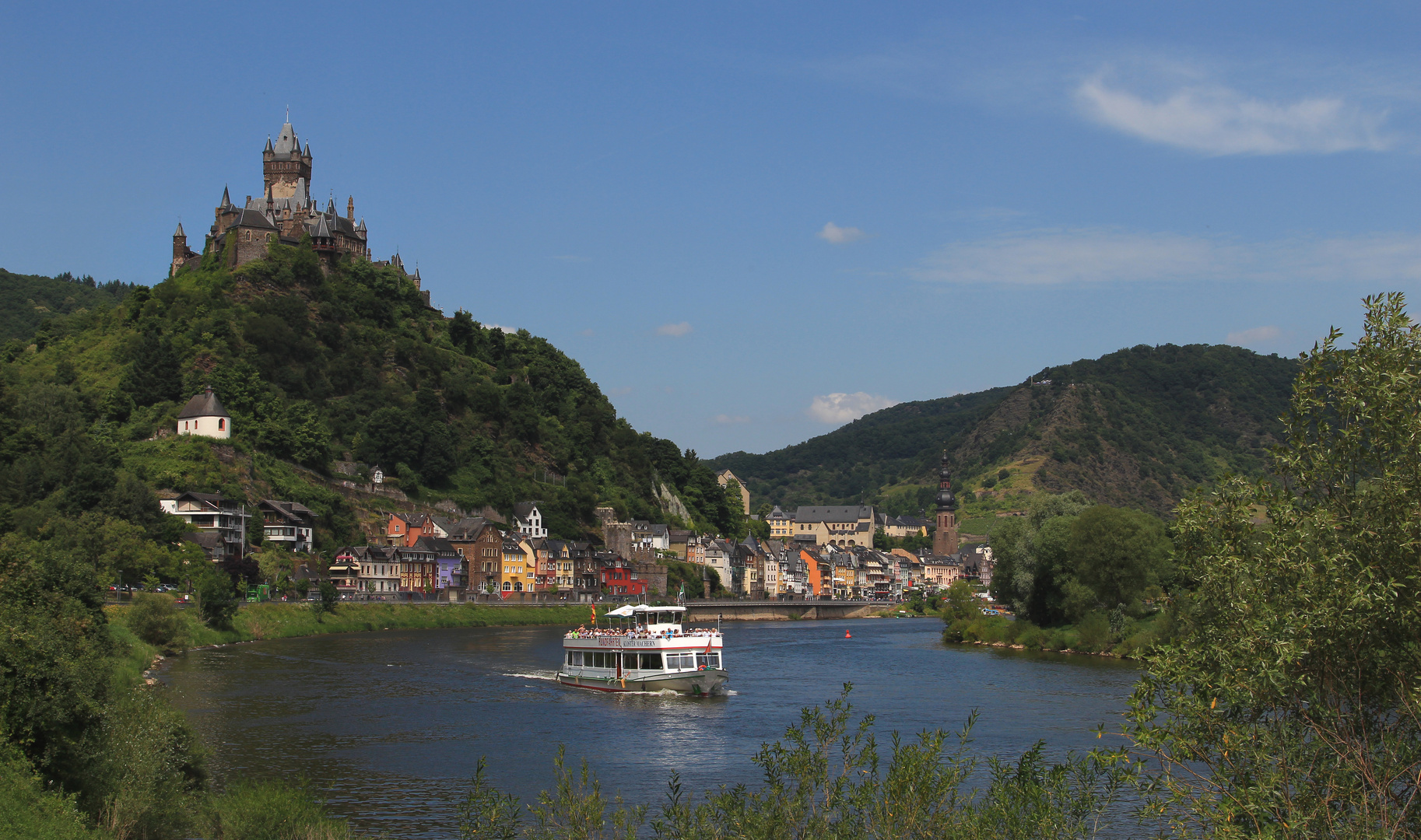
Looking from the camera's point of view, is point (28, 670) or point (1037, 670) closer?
point (28, 670)

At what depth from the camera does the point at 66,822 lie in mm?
22000

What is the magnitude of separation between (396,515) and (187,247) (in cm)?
5116

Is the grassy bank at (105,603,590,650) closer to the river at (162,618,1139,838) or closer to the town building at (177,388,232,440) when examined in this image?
the river at (162,618,1139,838)

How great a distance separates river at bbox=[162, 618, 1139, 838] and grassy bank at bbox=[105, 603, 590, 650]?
1.99 m

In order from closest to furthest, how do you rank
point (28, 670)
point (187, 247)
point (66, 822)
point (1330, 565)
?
point (1330, 565) < point (66, 822) < point (28, 670) < point (187, 247)

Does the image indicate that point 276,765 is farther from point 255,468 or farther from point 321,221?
point 321,221

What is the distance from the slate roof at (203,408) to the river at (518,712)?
114 feet

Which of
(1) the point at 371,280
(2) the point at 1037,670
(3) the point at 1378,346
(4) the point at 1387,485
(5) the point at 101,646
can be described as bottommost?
(2) the point at 1037,670

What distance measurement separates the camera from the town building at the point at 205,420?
104 m

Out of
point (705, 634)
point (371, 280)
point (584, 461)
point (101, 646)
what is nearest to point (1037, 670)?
point (705, 634)

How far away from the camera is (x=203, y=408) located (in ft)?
343

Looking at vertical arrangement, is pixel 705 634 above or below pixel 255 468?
below

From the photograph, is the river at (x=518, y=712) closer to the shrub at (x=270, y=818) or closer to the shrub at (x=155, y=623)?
the shrub at (x=270, y=818)

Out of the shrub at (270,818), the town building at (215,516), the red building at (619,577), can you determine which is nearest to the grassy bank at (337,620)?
the town building at (215,516)
